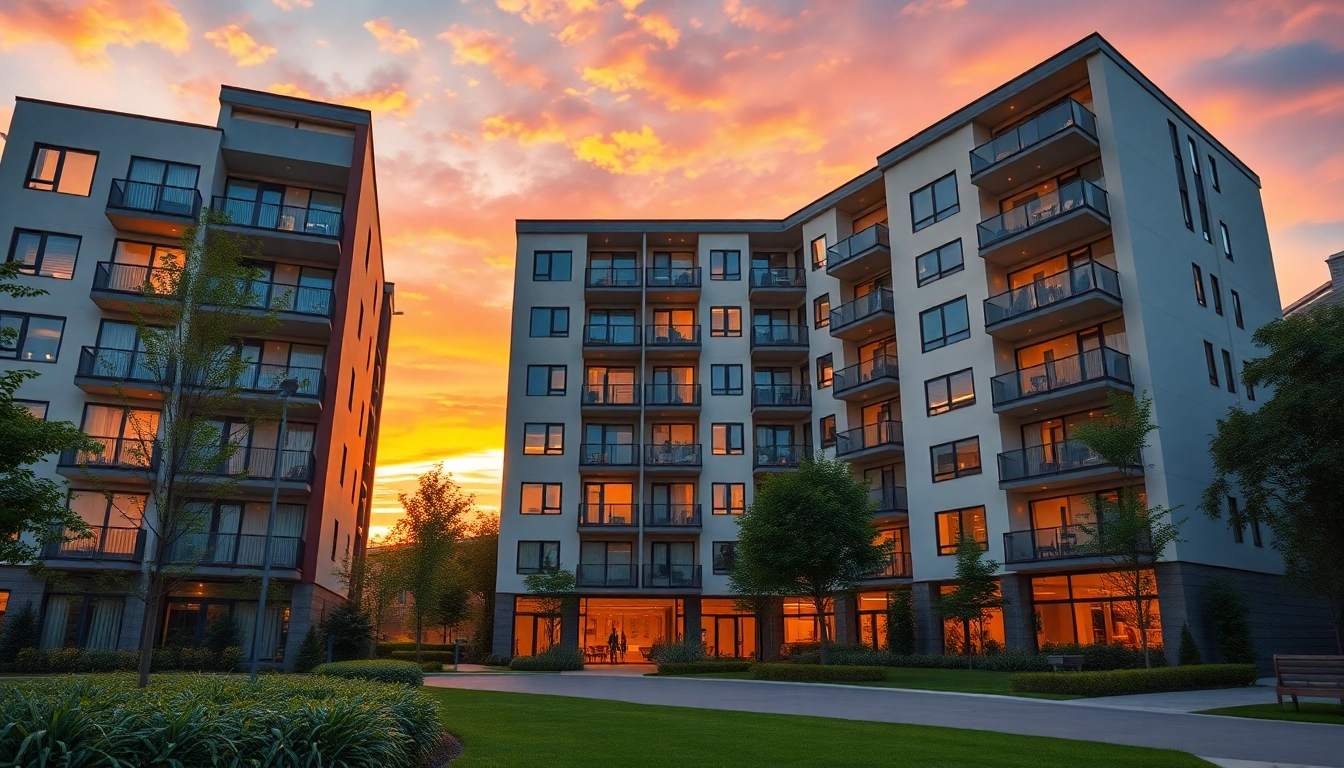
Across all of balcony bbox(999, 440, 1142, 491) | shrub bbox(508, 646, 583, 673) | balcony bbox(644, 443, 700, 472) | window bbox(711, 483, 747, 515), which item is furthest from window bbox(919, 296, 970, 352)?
shrub bbox(508, 646, 583, 673)

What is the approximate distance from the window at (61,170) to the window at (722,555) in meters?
31.5

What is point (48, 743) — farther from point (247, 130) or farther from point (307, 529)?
point (247, 130)

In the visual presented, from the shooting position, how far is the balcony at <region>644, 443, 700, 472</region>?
1724 inches

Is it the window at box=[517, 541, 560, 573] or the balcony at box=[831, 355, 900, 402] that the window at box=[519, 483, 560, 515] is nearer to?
the window at box=[517, 541, 560, 573]

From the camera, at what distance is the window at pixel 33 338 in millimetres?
31016

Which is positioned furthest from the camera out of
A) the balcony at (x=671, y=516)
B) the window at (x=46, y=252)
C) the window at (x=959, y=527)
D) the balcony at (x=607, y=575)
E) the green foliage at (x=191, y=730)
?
the balcony at (x=671, y=516)

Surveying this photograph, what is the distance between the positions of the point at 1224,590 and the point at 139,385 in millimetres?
38329

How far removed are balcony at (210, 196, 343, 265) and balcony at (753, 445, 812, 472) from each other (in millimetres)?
22570

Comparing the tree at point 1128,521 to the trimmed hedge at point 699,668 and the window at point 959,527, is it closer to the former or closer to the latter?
the window at point 959,527

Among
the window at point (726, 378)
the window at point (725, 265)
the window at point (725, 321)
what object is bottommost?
the window at point (726, 378)

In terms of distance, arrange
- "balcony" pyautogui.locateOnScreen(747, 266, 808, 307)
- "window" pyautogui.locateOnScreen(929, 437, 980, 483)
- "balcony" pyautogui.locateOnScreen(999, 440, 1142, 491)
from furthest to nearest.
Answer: "balcony" pyautogui.locateOnScreen(747, 266, 808, 307)
"window" pyautogui.locateOnScreen(929, 437, 980, 483)
"balcony" pyautogui.locateOnScreen(999, 440, 1142, 491)

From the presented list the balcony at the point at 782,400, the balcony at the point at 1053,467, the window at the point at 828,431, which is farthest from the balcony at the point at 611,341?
the balcony at the point at 1053,467

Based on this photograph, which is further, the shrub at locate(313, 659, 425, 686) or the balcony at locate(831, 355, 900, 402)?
the balcony at locate(831, 355, 900, 402)

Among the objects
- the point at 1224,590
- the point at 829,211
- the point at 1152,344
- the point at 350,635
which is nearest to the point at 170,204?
the point at 350,635
